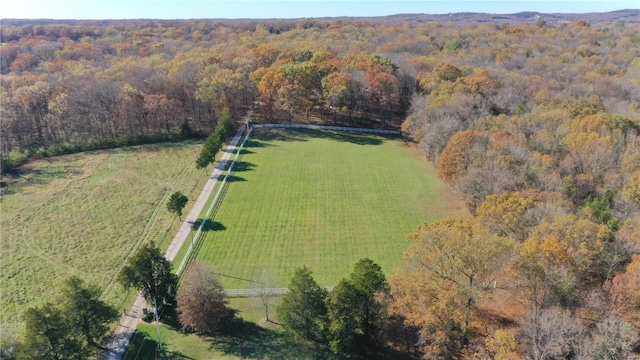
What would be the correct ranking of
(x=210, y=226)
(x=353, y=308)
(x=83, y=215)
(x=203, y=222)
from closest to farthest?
(x=353, y=308) → (x=210, y=226) → (x=203, y=222) → (x=83, y=215)

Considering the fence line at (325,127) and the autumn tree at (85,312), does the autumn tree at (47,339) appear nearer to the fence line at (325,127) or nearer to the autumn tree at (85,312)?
the autumn tree at (85,312)

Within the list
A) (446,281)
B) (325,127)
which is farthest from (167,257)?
(325,127)

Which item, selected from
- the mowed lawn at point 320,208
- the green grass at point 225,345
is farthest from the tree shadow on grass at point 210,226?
the green grass at point 225,345

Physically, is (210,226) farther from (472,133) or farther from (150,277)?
(472,133)

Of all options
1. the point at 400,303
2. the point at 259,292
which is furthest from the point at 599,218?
the point at 259,292

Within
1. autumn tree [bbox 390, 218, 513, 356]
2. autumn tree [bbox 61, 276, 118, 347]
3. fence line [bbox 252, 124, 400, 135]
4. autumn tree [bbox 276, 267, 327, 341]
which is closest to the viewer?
autumn tree [bbox 390, 218, 513, 356]

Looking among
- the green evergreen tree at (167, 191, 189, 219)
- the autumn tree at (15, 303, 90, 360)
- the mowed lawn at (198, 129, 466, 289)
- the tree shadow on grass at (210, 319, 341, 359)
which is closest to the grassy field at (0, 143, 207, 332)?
the green evergreen tree at (167, 191, 189, 219)

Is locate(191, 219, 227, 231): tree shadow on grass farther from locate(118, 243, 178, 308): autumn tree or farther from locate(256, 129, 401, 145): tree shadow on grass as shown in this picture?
locate(256, 129, 401, 145): tree shadow on grass
